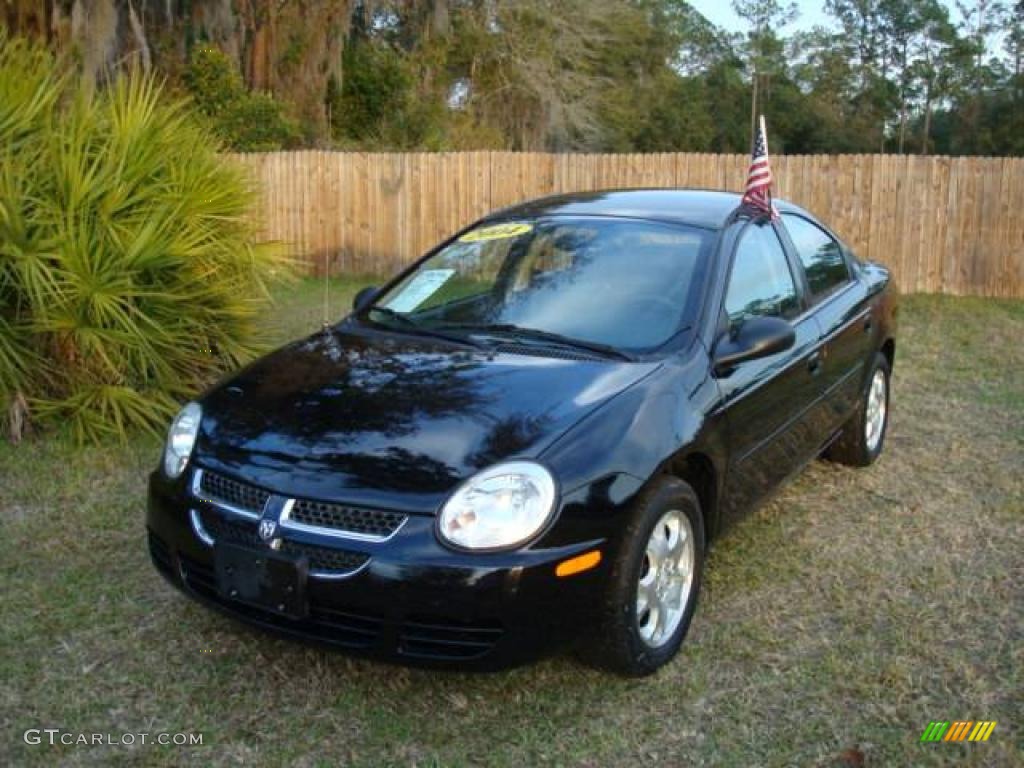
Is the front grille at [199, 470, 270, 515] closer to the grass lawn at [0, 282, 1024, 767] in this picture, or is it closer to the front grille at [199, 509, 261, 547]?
the front grille at [199, 509, 261, 547]

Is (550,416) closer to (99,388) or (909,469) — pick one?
(909,469)

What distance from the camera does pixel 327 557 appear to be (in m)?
3.02

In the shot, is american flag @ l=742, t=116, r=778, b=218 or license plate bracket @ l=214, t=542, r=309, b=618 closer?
license plate bracket @ l=214, t=542, r=309, b=618

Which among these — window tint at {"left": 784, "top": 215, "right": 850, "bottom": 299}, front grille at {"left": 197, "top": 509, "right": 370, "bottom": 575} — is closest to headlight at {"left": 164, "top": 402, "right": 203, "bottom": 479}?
front grille at {"left": 197, "top": 509, "right": 370, "bottom": 575}

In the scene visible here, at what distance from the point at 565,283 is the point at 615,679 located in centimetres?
157

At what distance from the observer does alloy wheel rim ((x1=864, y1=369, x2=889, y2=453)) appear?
5664 millimetres

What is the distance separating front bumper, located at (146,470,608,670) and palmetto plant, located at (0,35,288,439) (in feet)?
11.2

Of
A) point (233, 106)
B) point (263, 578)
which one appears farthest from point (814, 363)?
point (233, 106)

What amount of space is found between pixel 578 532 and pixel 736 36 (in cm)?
5923

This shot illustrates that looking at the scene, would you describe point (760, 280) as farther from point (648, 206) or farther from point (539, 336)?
point (539, 336)

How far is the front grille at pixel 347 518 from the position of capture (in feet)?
9.84

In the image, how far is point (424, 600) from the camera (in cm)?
295

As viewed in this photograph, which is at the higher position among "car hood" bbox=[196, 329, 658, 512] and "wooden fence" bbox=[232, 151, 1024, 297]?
"wooden fence" bbox=[232, 151, 1024, 297]

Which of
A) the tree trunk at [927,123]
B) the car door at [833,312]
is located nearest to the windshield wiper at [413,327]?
the car door at [833,312]
